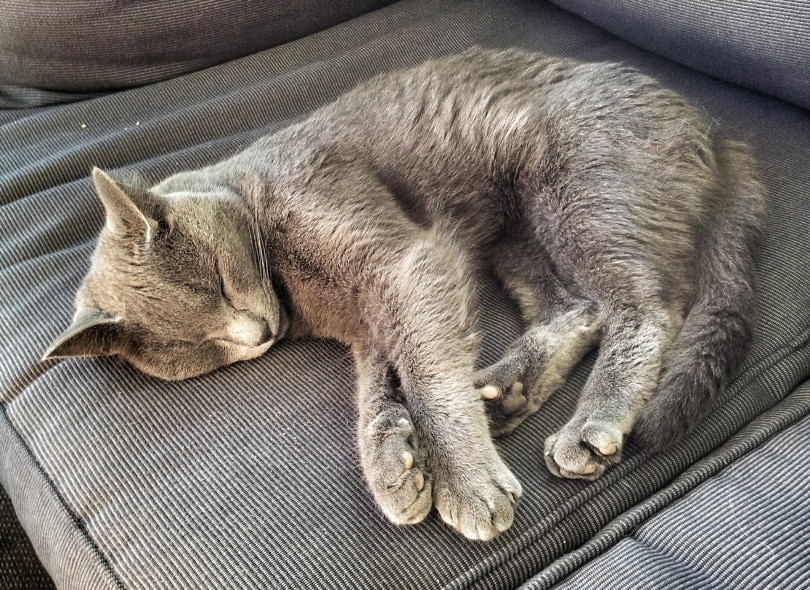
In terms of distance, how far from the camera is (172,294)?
3.86 ft

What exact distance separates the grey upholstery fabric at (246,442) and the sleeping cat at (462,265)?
0.05m

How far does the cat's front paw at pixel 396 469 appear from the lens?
3.23 ft

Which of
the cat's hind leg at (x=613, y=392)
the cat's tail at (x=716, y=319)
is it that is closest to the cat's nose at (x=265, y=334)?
the cat's hind leg at (x=613, y=392)

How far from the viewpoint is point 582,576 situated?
91cm

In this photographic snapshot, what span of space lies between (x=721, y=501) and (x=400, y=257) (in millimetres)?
664

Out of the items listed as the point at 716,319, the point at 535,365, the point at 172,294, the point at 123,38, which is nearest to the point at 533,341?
the point at 535,365

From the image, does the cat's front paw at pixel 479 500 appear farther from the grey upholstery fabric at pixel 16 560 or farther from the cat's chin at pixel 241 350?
the grey upholstery fabric at pixel 16 560

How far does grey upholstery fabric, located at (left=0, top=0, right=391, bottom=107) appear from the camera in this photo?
70.7 inches

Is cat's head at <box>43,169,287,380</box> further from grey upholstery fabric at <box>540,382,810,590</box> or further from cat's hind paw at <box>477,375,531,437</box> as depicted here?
grey upholstery fabric at <box>540,382,810,590</box>

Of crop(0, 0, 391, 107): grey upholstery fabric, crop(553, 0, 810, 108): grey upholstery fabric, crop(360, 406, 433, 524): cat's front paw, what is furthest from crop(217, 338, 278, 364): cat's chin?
crop(553, 0, 810, 108): grey upholstery fabric

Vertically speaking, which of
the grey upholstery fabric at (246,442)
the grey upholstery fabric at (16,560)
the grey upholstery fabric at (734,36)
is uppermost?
the grey upholstery fabric at (734,36)

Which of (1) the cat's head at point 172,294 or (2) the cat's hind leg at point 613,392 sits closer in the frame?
(2) the cat's hind leg at point 613,392

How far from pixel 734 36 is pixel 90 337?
1486 mm

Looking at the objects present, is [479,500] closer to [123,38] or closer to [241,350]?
[241,350]
